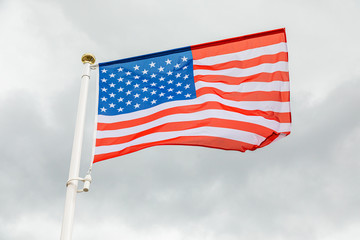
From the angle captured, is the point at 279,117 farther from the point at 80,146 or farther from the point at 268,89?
the point at 80,146

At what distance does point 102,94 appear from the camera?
456 inches

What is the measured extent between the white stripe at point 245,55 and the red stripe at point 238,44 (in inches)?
3.9

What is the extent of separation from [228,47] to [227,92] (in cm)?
146

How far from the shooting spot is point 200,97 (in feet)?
39.8

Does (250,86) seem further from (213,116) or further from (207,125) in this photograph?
(207,125)

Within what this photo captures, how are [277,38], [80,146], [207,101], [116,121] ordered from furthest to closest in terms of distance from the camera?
[277,38] → [207,101] → [116,121] → [80,146]

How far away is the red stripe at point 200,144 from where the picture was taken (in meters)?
10.7

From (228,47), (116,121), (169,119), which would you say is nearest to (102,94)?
(116,121)

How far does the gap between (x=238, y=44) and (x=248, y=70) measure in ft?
2.87

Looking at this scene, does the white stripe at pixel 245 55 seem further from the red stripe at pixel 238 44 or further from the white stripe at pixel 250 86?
the white stripe at pixel 250 86

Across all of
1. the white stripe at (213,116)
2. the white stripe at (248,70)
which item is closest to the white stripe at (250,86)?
the white stripe at (248,70)

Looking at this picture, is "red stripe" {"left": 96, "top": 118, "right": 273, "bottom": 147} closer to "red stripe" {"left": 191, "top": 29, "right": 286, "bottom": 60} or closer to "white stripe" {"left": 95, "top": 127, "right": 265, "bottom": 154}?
"white stripe" {"left": 95, "top": 127, "right": 265, "bottom": 154}

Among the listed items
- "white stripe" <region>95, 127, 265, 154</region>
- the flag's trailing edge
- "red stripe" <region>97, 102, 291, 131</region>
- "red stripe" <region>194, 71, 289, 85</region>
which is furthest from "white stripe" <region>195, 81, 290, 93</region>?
"white stripe" <region>95, 127, 265, 154</region>

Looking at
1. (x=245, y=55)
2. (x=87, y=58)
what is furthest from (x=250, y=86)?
(x=87, y=58)
